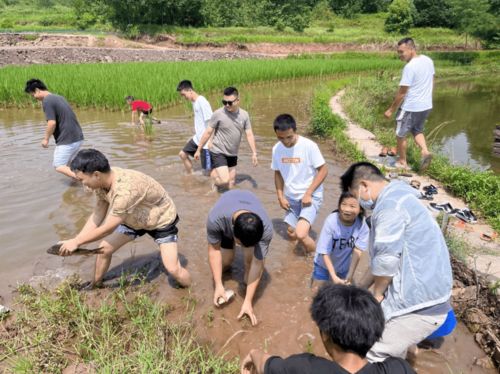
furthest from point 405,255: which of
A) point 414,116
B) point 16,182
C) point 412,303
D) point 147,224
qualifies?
point 16,182

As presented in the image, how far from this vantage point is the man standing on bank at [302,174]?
3.67m

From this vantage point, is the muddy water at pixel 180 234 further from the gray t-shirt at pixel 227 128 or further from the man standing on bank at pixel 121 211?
the gray t-shirt at pixel 227 128

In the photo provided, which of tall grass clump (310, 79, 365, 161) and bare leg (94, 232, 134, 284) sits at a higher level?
bare leg (94, 232, 134, 284)

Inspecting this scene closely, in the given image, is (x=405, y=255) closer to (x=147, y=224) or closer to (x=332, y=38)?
(x=147, y=224)

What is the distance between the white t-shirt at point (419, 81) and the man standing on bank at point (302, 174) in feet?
9.27

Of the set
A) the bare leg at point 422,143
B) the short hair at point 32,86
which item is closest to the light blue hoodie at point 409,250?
the bare leg at point 422,143

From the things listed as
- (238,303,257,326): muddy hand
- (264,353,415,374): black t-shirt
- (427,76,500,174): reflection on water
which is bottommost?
(427,76,500,174): reflection on water

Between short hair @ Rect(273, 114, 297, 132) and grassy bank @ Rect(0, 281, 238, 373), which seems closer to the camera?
grassy bank @ Rect(0, 281, 238, 373)

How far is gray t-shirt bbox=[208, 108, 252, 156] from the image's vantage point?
16.9ft

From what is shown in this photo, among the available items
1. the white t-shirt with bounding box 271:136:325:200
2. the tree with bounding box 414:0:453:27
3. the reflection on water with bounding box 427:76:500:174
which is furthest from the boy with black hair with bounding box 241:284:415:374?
the tree with bounding box 414:0:453:27

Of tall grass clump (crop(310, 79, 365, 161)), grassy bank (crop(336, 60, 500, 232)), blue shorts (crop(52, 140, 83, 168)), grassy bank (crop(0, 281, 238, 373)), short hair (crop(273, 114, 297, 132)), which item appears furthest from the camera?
tall grass clump (crop(310, 79, 365, 161))

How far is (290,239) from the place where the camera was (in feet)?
14.3

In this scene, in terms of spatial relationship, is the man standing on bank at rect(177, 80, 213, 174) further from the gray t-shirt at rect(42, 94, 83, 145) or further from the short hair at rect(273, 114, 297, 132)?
the short hair at rect(273, 114, 297, 132)

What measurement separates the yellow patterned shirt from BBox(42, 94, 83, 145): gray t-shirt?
265 cm
